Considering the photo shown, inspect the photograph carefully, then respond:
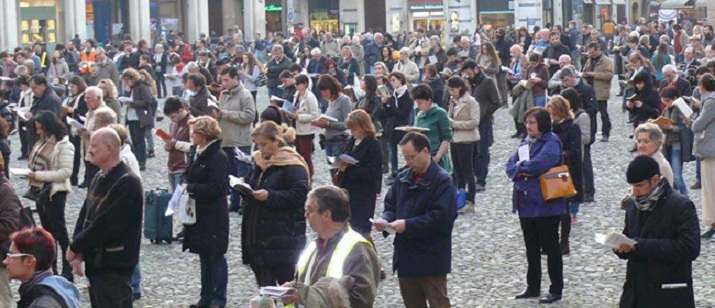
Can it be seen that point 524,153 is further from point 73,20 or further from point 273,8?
point 273,8

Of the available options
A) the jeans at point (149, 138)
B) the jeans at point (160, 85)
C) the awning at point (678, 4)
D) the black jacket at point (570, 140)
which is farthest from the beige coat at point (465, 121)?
the awning at point (678, 4)

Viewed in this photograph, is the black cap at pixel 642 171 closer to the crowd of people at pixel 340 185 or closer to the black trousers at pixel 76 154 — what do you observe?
the crowd of people at pixel 340 185

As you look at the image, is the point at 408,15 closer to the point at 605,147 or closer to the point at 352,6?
the point at 352,6

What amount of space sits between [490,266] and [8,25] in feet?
130

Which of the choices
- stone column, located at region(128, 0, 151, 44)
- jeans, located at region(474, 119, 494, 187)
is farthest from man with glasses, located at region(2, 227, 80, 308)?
stone column, located at region(128, 0, 151, 44)

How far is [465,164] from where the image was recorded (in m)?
16.4

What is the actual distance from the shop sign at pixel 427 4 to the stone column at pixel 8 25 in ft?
78.7

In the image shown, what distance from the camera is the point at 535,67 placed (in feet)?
73.3

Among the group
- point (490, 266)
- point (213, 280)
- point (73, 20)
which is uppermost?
point (73, 20)

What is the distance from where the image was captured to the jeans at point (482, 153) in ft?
58.6

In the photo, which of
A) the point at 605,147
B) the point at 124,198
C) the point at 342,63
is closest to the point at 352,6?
the point at 342,63

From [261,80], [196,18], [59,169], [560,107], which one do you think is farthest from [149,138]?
[196,18]

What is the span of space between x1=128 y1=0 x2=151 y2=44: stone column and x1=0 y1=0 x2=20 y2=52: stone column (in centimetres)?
817

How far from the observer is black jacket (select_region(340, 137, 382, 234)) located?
11836 millimetres
